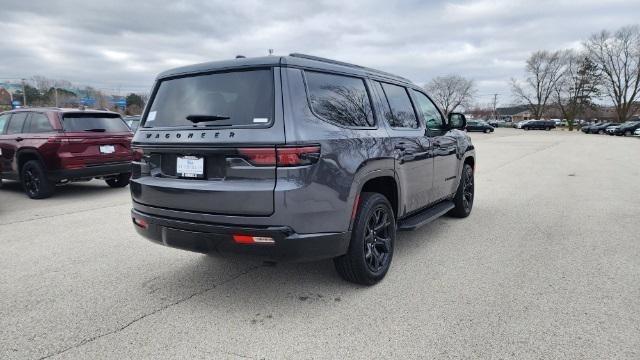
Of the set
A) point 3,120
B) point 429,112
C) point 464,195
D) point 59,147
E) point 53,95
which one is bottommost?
point 464,195

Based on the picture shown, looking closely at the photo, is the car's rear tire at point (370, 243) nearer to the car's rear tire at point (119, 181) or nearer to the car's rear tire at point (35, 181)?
the car's rear tire at point (35, 181)

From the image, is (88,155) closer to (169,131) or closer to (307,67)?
(169,131)

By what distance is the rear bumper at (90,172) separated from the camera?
7.52 meters

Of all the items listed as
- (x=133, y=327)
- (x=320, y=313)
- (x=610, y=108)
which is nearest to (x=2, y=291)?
(x=133, y=327)

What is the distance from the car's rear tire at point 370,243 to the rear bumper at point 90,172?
6.09 meters

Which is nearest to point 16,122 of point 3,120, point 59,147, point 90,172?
point 3,120

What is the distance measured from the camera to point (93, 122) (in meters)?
7.94

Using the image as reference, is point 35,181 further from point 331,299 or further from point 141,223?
point 331,299

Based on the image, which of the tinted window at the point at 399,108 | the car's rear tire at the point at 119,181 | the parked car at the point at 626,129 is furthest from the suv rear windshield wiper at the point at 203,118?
the parked car at the point at 626,129

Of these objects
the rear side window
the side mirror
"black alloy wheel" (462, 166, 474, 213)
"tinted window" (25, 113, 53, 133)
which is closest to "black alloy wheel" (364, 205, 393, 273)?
the rear side window

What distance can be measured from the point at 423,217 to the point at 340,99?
176cm

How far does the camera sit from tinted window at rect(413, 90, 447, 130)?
191 inches

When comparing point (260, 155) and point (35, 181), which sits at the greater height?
point (260, 155)

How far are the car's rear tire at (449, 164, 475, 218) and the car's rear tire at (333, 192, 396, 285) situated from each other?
2347 mm
